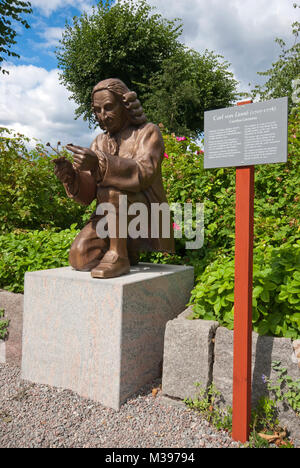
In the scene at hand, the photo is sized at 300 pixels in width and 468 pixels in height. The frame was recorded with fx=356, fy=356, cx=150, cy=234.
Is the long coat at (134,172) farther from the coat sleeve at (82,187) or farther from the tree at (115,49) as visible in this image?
the tree at (115,49)

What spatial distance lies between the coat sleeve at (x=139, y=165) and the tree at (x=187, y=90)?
55.3 feet

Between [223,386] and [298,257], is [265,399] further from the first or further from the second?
[298,257]

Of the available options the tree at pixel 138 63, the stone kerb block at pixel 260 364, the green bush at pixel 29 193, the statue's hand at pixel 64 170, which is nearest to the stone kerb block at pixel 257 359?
the stone kerb block at pixel 260 364

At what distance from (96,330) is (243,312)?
3.14 feet

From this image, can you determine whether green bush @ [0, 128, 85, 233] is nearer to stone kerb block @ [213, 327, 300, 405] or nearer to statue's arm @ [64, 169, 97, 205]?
statue's arm @ [64, 169, 97, 205]

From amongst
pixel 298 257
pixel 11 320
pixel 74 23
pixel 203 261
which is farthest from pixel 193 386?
pixel 74 23

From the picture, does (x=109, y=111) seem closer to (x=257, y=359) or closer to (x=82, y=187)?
(x=82, y=187)

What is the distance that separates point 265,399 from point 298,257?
0.89 metres

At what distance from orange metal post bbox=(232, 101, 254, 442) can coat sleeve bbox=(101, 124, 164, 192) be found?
2.72ft

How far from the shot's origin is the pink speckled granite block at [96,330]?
2.23 metres

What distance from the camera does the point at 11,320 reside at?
9.73ft

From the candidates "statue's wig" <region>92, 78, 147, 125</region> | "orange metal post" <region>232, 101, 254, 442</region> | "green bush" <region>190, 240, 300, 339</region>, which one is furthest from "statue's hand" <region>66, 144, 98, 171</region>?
"green bush" <region>190, 240, 300, 339</region>

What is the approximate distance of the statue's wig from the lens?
261 centimetres

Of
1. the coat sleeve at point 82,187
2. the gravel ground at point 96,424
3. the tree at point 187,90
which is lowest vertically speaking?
the gravel ground at point 96,424
